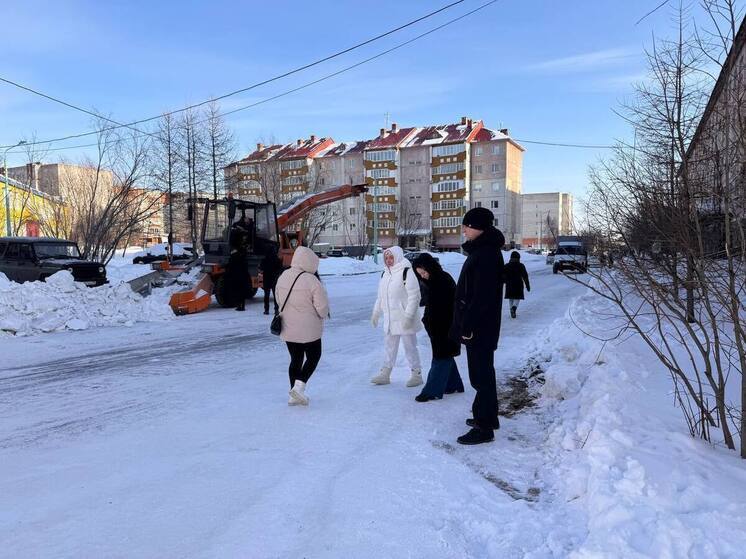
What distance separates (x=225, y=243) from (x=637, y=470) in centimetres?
1291

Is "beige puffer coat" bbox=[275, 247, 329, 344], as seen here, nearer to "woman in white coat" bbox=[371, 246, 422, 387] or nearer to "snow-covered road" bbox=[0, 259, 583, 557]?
"snow-covered road" bbox=[0, 259, 583, 557]

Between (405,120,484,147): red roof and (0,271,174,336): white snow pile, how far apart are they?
67.9m

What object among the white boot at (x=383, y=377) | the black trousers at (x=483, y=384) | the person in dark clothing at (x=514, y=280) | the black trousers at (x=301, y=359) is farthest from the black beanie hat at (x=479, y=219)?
the person in dark clothing at (x=514, y=280)

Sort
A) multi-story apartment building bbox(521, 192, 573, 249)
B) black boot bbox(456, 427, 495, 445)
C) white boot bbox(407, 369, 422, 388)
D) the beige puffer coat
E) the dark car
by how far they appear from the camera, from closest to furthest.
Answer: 1. black boot bbox(456, 427, 495, 445)
2. the beige puffer coat
3. white boot bbox(407, 369, 422, 388)
4. the dark car
5. multi-story apartment building bbox(521, 192, 573, 249)

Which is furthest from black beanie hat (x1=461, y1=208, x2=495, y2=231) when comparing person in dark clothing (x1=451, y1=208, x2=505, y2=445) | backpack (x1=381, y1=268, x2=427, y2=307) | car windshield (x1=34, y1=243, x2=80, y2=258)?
car windshield (x1=34, y1=243, x2=80, y2=258)

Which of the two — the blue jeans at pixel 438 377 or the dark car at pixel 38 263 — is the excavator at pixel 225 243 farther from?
the blue jeans at pixel 438 377

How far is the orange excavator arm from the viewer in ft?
56.6

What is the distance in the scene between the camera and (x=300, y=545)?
295cm

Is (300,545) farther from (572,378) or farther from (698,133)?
(698,133)

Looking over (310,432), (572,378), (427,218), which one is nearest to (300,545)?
(310,432)

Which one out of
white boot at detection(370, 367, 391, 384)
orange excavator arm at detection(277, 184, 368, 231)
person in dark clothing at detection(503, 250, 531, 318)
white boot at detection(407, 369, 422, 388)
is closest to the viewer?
white boot at detection(407, 369, 422, 388)

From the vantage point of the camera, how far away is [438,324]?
5.77m

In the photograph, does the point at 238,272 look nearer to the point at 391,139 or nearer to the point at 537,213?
the point at 391,139

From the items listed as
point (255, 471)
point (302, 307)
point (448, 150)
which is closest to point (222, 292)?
point (302, 307)
